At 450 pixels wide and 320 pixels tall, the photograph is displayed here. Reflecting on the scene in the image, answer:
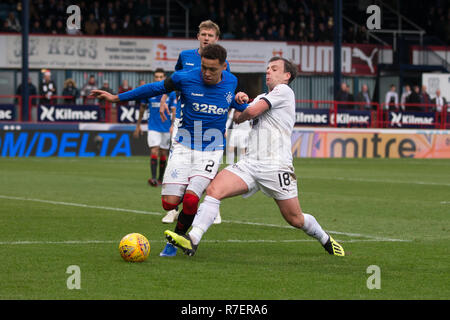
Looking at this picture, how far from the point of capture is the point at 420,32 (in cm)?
4225

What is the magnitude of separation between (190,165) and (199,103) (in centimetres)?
60

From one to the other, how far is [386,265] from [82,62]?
1191 inches

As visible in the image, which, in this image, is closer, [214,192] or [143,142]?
[214,192]

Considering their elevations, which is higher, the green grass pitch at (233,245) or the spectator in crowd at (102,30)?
the spectator in crowd at (102,30)

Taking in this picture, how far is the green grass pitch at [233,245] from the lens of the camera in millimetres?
6781

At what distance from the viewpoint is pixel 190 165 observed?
8.74 meters

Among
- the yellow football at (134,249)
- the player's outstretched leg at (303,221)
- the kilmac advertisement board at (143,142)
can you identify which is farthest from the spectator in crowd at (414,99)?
the yellow football at (134,249)

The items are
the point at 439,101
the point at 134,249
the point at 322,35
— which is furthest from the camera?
the point at 322,35

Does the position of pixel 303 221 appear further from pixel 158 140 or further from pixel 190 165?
pixel 158 140

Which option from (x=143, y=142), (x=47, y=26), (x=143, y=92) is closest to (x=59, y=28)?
(x=47, y=26)

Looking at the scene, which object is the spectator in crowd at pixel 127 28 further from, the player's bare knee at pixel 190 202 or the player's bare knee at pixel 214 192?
the player's bare knee at pixel 214 192

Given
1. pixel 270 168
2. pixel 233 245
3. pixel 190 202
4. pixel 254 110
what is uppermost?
pixel 254 110
